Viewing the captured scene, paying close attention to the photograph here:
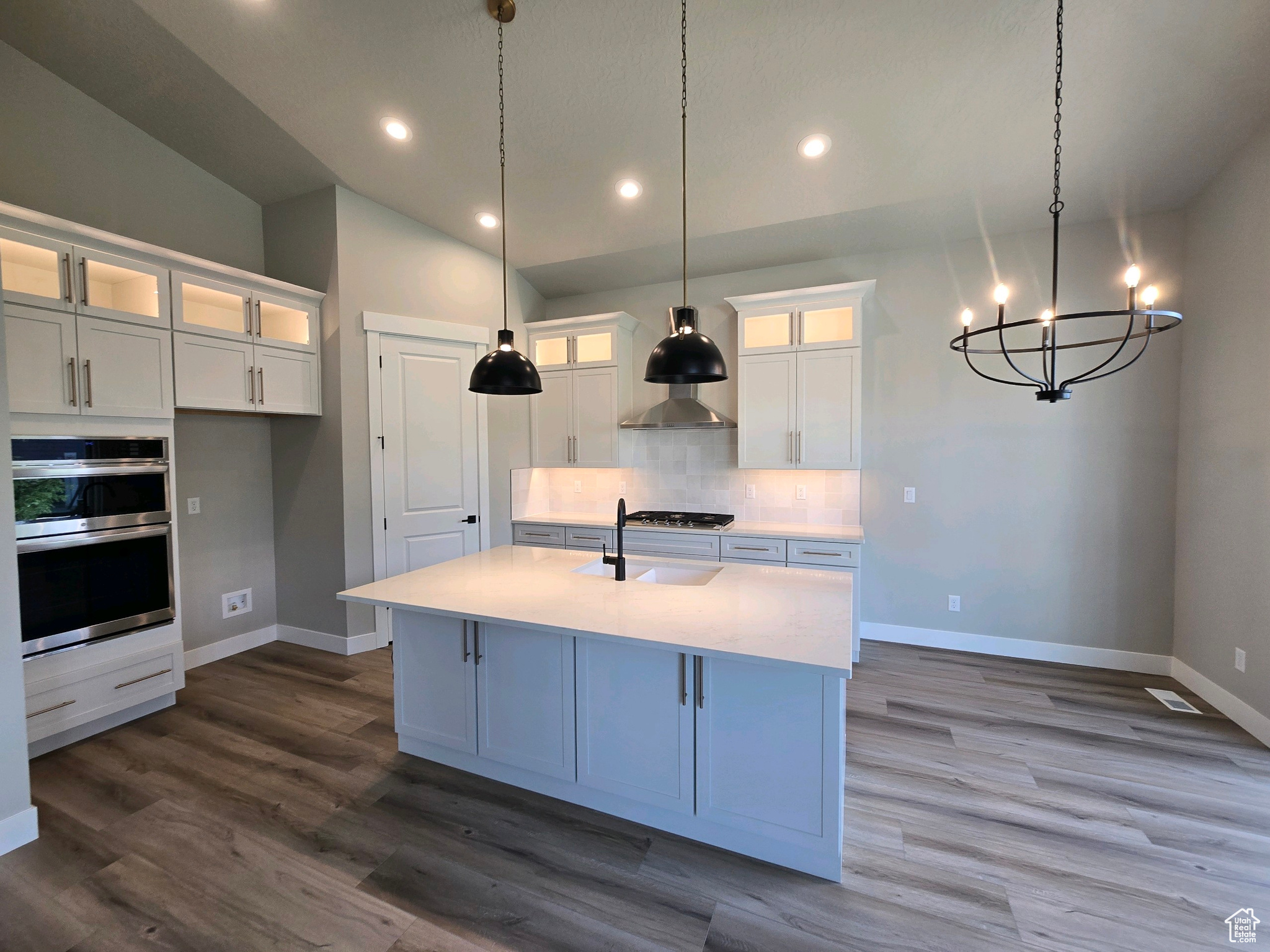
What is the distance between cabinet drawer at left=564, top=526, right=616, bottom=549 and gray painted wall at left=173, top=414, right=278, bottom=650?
2238 millimetres

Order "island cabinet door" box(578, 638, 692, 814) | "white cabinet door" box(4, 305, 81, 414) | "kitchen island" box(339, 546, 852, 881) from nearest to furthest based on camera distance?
"kitchen island" box(339, 546, 852, 881) → "island cabinet door" box(578, 638, 692, 814) → "white cabinet door" box(4, 305, 81, 414)

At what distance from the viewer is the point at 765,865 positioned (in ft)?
5.98

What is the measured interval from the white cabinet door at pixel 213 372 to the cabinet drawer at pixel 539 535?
212cm

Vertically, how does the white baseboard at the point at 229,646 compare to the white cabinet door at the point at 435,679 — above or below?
below

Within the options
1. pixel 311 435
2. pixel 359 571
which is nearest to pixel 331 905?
pixel 359 571

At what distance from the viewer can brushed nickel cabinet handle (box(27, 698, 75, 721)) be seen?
241 centimetres

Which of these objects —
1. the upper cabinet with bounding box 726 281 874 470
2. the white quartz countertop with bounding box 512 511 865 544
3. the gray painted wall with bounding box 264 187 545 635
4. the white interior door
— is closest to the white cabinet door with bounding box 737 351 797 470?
the upper cabinet with bounding box 726 281 874 470

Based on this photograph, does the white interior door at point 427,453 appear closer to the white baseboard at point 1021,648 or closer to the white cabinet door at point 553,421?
the white cabinet door at point 553,421

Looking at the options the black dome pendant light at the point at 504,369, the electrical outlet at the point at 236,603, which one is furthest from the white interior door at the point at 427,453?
the black dome pendant light at the point at 504,369

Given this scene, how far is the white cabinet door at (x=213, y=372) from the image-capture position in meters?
2.99

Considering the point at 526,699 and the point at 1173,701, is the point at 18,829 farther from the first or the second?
the point at 1173,701

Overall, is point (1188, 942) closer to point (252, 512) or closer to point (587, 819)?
point (587, 819)

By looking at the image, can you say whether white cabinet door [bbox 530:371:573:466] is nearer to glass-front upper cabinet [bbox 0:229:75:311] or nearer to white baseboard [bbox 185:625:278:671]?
white baseboard [bbox 185:625:278:671]

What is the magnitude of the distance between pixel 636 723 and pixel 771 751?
19.4 inches
